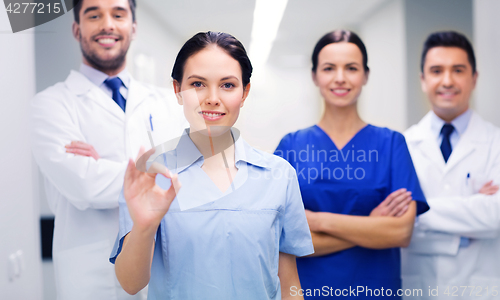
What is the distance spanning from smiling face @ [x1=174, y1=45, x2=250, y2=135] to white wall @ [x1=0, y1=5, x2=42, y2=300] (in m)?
0.58

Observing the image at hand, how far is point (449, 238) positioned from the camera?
128cm

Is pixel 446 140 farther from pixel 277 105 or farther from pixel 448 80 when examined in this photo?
pixel 277 105

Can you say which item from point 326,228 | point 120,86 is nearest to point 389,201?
point 326,228

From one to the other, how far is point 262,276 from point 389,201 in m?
0.52

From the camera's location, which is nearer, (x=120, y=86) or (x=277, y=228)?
(x=277, y=228)

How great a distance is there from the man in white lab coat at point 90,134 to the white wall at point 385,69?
677 millimetres

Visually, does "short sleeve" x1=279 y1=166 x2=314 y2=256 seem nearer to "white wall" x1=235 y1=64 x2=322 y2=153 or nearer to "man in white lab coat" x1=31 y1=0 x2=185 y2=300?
"white wall" x1=235 y1=64 x2=322 y2=153

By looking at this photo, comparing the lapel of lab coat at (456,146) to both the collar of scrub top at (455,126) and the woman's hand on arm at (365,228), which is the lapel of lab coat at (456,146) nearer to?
the collar of scrub top at (455,126)

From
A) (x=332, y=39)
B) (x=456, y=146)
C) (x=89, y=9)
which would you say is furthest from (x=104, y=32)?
(x=456, y=146)

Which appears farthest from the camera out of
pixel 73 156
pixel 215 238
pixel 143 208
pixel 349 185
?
pixel 349 185

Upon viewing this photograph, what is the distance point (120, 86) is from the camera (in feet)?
3.96

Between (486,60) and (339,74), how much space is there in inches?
21.5

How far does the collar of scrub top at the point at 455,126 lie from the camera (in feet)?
4.29

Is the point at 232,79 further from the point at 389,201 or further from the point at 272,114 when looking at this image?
the point at 389,201
